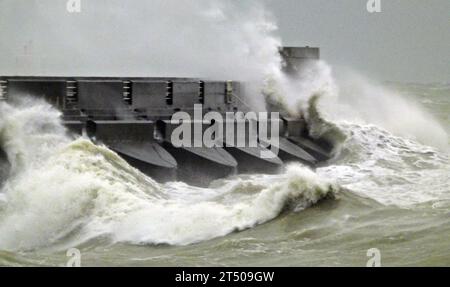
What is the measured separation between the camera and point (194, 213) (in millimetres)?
11016

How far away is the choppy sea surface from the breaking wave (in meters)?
0.01

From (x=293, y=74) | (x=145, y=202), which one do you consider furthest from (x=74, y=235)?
(x=293, y=74)

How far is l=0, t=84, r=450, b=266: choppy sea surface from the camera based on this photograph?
9.31 m

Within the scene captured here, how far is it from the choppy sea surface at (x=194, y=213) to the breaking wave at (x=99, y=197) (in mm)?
15

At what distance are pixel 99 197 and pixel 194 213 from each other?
1278 mm

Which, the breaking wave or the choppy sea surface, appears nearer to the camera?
the choppy sea surface

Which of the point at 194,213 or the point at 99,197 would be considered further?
the point at 99,197

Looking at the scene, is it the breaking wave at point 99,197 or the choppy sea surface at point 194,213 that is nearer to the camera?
the choppy sea surface at point 194,213

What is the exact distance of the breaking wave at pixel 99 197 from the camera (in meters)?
10.6

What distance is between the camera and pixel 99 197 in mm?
11562

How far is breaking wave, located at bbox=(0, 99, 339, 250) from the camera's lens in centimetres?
1061
